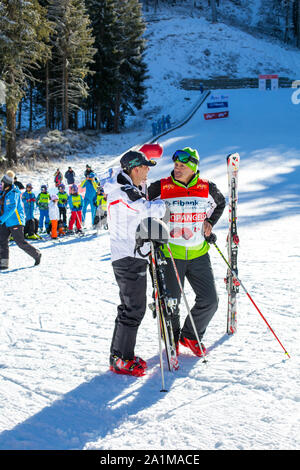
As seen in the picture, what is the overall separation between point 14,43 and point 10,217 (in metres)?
16.8

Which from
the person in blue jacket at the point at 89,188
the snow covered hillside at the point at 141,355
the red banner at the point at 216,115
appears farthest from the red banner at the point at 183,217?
the red banner at the point at 216,115

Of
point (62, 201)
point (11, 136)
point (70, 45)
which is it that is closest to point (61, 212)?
point (62, 201)

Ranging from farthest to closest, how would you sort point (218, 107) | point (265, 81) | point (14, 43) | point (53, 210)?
point (265, 81) → point (218, 107) → point (14, 43) → point (53, 210)

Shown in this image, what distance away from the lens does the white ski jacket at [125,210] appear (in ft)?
10.9

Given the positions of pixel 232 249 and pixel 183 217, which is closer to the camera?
pixel 183 217

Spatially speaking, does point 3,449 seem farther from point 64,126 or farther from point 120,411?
point 64,126

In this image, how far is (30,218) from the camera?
1298 centimetres

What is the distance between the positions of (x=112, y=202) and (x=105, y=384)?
4.94 ft

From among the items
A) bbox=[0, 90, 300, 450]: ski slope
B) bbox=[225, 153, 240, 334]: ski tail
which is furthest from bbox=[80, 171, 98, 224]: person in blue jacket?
bbox=[225, 153, 240, 334]: ski tail

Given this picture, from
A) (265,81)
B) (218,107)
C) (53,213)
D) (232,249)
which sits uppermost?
(265,81)

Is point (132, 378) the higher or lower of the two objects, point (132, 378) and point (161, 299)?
the lower

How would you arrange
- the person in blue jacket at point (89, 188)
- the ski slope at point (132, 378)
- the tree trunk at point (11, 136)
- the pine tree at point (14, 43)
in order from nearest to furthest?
the ski slope at point (132, 378) → the person in blue jacket at point (89, 188) → the pine tree at point (14, 43) → the tree trunk at point (11, 136)

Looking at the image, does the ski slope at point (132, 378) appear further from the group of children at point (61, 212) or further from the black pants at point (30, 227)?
the black pants at point (30, 227)

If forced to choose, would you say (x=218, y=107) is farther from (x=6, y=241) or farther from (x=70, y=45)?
(x=6, y=241)
